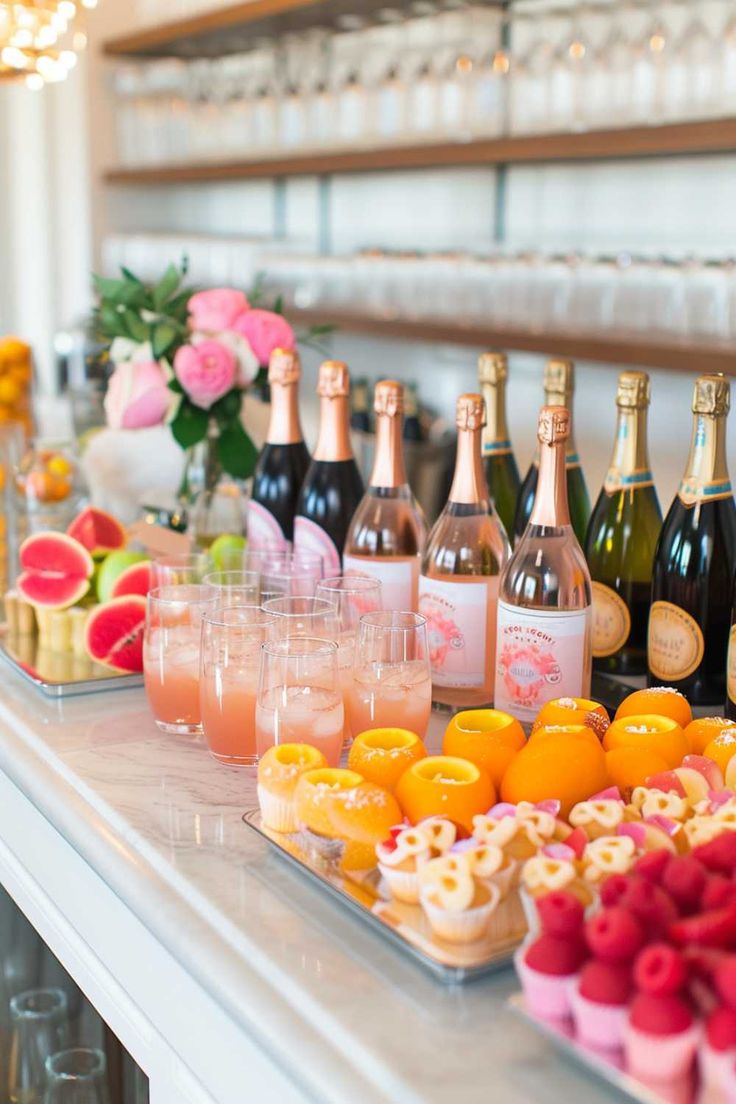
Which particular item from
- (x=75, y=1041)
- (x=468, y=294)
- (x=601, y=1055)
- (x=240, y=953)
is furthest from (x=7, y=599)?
(x=468, y=294)

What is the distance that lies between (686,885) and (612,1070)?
11 centimetres

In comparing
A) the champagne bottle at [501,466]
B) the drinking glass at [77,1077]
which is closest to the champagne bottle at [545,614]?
the champagne bottle at [501,466]

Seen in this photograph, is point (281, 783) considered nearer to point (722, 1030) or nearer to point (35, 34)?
point (722, 1030)

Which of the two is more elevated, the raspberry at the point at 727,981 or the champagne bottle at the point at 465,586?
the champagne bottle at the point at 465,586

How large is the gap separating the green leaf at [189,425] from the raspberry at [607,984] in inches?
46.2

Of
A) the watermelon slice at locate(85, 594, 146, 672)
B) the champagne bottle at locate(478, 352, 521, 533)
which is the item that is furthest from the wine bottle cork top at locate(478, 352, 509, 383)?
the watermelon slice at locate(85, 594, 146, 672)

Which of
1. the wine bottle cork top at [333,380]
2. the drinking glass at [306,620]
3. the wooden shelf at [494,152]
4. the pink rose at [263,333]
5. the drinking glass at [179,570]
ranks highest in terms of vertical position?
the wooden shelf at [494,152]

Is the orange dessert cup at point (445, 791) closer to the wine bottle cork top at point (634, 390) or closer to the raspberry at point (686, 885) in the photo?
the raspberry at point (686, 885)

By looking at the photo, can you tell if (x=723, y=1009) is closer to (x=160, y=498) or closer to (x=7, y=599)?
(x=7, y=599)

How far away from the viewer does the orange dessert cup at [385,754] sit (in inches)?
37.7

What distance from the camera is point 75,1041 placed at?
53.3 inches

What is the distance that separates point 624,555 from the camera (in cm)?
138

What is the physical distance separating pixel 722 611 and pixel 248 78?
2975 millimetres

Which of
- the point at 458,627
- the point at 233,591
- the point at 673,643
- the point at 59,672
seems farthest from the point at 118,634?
the point at 673,643
